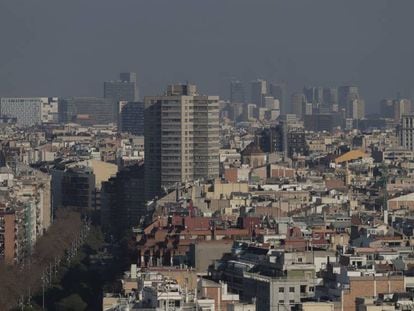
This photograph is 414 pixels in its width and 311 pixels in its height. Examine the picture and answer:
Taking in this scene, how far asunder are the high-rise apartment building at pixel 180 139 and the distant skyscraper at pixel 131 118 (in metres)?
62.4

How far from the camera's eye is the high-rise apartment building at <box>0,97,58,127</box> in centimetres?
17436

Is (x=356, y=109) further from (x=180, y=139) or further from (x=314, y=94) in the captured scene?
(x=180, y=139)

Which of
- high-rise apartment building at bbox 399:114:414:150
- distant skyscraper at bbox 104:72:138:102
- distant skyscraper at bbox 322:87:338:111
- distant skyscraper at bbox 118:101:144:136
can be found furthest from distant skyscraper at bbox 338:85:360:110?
high-rise apartment building at bbox 399:114:414:150

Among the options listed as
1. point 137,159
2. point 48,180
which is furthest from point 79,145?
point 48,180

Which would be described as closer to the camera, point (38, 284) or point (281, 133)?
point (38, 284)

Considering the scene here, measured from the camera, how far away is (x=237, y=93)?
17750 centimetres

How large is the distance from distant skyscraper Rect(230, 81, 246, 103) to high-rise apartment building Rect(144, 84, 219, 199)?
4067 inches

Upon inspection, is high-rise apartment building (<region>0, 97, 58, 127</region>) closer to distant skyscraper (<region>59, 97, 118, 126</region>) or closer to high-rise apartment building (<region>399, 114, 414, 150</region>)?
distant skyscraper (<region>59, 97, 118, 126</region>)

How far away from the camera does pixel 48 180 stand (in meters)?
78.2

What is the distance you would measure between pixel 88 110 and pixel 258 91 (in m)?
12.9

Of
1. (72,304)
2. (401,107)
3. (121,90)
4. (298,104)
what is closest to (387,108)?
(401,107)

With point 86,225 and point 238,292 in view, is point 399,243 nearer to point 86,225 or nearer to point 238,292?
point 238,292

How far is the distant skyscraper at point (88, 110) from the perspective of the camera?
6672 inches

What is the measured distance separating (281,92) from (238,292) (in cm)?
14233
